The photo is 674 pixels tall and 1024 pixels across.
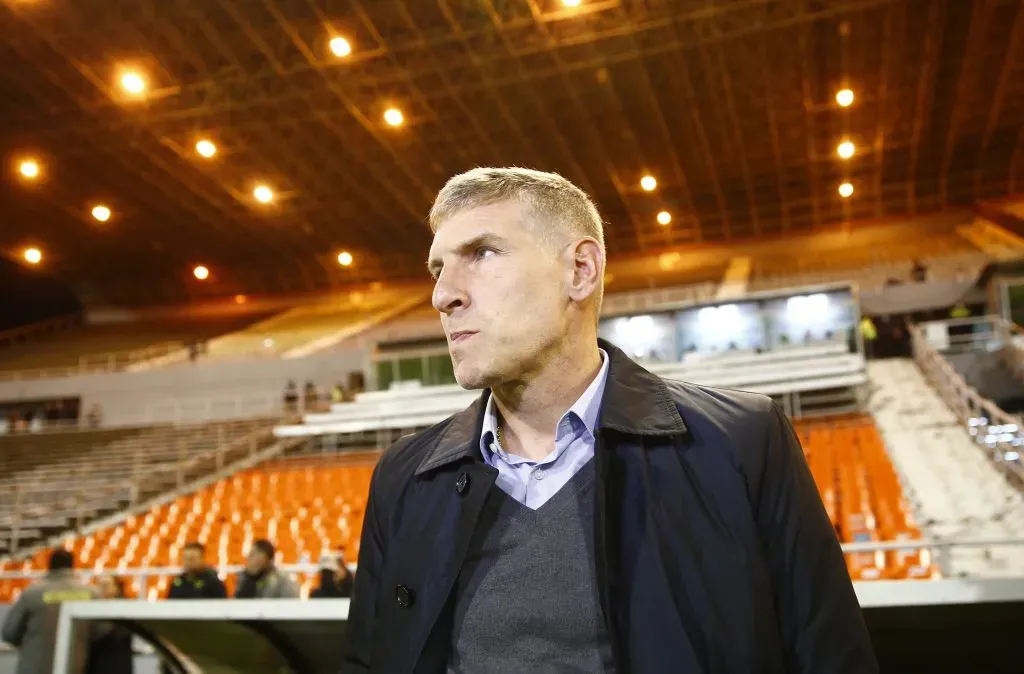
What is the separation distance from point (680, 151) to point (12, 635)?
685 inches

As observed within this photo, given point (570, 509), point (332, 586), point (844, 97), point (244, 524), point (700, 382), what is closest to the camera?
point (570, 509)

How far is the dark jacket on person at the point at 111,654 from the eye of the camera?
2233 millimetres

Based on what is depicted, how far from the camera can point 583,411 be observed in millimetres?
1438

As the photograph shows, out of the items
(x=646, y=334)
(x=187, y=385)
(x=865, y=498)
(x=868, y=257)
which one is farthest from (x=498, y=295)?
(x=868, y=257)

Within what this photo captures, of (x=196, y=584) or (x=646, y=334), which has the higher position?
(x=646, y=334)

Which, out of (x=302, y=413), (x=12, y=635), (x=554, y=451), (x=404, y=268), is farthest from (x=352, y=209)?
(x=554, y=451)

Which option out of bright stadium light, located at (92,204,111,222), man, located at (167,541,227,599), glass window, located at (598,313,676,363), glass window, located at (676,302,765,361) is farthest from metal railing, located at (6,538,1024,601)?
→ bright stadium light, located at (92,204,111,222)

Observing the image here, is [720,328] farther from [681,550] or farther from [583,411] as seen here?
[681,550]

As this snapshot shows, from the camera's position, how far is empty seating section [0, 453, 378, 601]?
30.2 ft

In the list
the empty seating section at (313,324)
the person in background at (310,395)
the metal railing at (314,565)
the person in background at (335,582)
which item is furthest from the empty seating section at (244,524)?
the empty seating section at (313,324)

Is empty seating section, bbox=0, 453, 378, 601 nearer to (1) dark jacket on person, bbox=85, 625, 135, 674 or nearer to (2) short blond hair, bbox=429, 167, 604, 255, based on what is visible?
(1) dark jacket on person, bbox=85, 625, 135, 674

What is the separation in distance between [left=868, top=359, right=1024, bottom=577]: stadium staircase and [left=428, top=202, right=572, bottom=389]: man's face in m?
3.94

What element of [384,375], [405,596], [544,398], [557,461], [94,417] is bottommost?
[405,596]

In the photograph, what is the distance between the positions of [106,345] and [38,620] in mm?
23794
